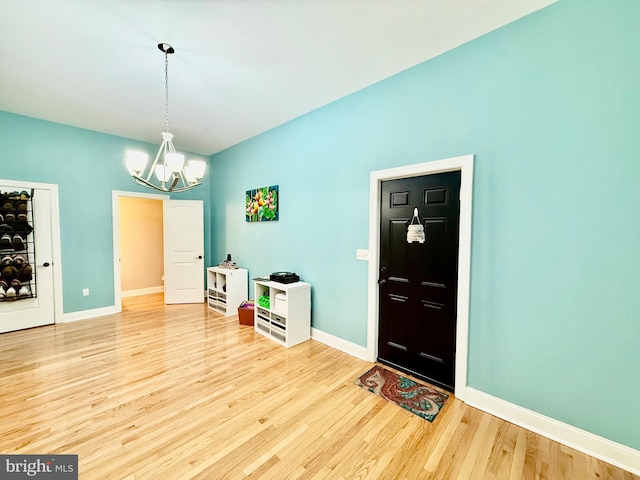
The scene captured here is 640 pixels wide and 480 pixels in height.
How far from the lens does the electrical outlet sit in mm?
→ 2751

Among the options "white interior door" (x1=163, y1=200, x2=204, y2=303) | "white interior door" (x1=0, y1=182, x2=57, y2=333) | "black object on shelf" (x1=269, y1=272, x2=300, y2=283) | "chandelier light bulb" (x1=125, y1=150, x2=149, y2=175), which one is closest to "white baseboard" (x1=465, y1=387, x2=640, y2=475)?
"black object on shelf" (x1=269, y1=272, x2=300, y2=283)

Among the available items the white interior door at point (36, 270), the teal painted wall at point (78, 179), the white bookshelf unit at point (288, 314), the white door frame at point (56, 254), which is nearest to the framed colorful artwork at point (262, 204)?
the white bookshelf unit at point (288, 314)

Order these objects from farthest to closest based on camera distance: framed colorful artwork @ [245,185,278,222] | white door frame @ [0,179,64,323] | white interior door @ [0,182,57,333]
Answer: framed colorful artwork @ [245,185,278,222] < white door frame @ [0,179,64,323] < white interior door @ [0,182,57,333]

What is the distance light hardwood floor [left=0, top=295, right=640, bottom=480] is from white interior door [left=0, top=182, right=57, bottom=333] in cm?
86

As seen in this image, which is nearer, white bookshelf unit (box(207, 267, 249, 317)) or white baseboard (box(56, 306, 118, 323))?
white baseboard (box(56, 306, 118, 323))

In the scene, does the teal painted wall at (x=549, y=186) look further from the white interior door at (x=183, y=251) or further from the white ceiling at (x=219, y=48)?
the white interior door at (x=183, y=251)

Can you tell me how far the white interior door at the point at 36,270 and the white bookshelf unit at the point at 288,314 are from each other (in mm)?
3198

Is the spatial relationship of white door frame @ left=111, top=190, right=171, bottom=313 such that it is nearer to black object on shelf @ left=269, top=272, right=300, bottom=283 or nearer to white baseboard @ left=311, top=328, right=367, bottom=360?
black object on shelf @ left=269, top=272, right=300, bottom=283

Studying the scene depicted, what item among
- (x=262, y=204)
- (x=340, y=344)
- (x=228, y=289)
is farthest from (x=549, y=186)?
(x=228, y=289)

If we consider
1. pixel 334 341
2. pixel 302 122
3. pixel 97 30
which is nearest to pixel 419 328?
pixel 334 341

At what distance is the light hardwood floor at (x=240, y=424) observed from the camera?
1.51 meters

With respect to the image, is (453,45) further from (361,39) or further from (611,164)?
(611,164)

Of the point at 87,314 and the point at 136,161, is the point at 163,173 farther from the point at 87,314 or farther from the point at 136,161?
the point at 87,314

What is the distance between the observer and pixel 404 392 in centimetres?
221
